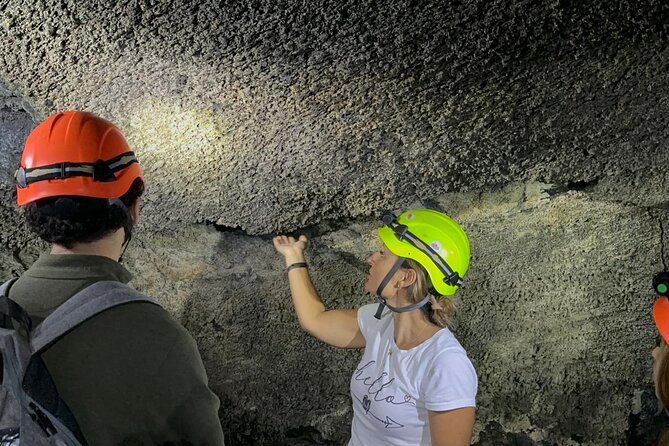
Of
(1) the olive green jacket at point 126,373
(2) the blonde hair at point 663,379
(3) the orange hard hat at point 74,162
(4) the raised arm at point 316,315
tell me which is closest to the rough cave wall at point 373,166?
(4) the raised arm at point 316,315

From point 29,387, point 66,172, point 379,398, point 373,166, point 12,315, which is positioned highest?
point 373,166

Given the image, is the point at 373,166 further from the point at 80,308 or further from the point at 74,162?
the point at 80,308

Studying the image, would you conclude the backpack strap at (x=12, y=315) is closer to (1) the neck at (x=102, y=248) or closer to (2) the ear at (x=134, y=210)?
(1) the neck at (x=102, y=248)

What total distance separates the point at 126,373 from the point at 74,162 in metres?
0.47

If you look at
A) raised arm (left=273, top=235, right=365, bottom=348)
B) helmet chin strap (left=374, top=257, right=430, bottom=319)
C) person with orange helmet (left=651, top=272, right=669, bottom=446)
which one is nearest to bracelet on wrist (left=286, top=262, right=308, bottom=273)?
raised arm (left=273, top=235, right=365, bottom=348)

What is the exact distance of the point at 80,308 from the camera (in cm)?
98

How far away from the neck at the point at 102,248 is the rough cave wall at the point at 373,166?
1.93 feet

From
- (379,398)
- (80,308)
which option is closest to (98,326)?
(80,308)

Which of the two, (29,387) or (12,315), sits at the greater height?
(12,315)

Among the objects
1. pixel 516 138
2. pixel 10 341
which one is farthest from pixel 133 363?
pixel 516 138

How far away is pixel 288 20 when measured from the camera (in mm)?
1369

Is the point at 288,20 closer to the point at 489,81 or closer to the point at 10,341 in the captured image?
the point at 489,81

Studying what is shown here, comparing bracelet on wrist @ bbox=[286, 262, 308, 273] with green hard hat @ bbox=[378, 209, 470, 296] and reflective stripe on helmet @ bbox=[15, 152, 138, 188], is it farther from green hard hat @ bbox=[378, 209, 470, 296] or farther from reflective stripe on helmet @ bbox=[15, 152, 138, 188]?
reflective stripe on helmet @ bbox=[15, 152, 138, 188]

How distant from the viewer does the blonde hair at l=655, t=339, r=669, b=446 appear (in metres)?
1.23
